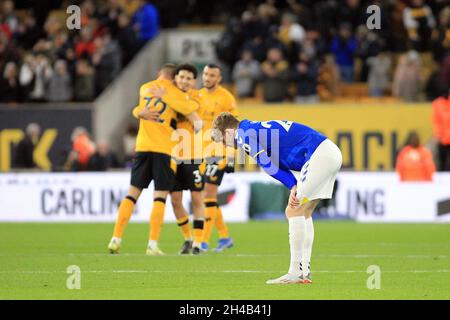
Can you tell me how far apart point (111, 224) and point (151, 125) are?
7882mm

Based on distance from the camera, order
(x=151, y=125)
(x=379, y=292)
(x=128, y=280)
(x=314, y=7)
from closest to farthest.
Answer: (x=379, y=292)
(x=128, y=280)
(x=151, y=125)
(x=314, y=7)

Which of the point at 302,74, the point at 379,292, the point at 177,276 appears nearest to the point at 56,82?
the point at 302,74

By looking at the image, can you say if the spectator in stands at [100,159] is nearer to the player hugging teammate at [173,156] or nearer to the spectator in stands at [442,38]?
the spectator in stands at [442,38]

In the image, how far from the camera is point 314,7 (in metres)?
30.4

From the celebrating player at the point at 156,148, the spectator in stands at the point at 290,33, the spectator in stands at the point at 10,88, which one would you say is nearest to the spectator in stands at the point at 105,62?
the spectator in stands at the point at 10,88

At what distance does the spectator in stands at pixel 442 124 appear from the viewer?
27.1m

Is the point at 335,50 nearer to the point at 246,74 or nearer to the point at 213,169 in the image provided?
the point at 246,74

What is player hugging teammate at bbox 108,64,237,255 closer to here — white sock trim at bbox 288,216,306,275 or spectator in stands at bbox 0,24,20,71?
white sock trim at bbox 288,216,306,275

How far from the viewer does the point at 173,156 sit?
55.1 feet

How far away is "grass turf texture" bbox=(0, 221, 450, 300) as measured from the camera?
39.1ft
